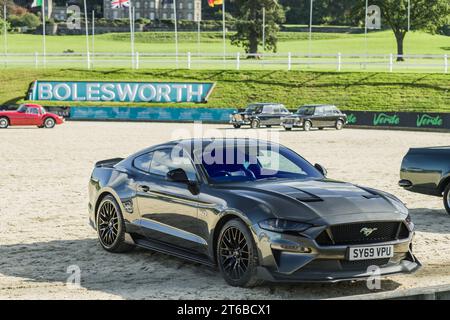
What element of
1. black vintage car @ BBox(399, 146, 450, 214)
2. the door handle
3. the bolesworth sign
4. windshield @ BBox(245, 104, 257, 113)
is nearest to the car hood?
the door handle

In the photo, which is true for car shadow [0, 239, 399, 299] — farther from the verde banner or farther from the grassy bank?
the verde banner

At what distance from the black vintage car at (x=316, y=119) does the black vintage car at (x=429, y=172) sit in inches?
1090

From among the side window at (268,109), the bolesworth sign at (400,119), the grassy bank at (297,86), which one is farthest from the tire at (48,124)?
the bolesworth sign at (400,119)

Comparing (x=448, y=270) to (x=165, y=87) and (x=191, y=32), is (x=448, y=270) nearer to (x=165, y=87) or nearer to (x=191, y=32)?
(x=165, y=87)

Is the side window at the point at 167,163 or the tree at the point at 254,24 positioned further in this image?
the tree at the point at 254,24

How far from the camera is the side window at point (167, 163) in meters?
8.94

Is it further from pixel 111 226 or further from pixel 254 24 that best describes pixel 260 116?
pixel 254 24

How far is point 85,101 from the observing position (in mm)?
56875

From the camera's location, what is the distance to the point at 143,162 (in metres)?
9.71

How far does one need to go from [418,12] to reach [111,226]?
284ft

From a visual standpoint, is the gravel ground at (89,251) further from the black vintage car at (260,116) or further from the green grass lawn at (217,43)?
the green grass lawn at (217,43)

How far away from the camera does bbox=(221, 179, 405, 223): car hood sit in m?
7.64

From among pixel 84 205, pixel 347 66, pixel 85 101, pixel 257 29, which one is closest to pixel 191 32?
pixel 257 29
